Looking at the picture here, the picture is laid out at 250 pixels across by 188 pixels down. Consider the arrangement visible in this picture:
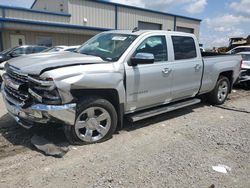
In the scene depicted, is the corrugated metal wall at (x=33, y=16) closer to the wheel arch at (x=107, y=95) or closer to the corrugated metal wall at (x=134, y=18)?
the corrugated metal wall at (x=134, y=18)

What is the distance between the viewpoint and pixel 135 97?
4695 mm

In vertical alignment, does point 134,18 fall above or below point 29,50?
above

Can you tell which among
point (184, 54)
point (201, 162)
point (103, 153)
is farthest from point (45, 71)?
point (184, 54)

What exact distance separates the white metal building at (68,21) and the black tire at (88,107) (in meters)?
16.7

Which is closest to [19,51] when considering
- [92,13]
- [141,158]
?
[141,158]

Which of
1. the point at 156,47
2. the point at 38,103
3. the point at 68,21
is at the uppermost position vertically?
the point at 68,21

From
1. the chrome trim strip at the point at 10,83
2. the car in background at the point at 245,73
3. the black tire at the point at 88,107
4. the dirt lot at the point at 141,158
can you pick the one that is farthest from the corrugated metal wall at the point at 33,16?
the black tire at the point at 88,107

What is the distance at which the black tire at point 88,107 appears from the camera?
402 centimetres

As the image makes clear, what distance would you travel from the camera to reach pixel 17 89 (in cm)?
402

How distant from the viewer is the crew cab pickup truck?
3.76 meters

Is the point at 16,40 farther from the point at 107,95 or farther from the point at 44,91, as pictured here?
the point at 44,91

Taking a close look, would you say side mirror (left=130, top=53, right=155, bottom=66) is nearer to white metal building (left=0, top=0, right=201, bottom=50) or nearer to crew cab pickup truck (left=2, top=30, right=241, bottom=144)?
crew cab pickup truck (left=2, top=30, right=241, bottom=144)

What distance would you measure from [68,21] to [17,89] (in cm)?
2008

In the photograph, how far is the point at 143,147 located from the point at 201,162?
0.95m
